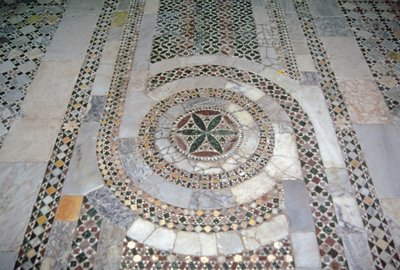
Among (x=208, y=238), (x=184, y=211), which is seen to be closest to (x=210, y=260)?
(x=208, y=238)

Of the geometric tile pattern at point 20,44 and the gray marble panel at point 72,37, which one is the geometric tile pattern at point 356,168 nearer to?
the gray marble panel at point 72,37

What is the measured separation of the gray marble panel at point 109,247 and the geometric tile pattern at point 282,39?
196cm

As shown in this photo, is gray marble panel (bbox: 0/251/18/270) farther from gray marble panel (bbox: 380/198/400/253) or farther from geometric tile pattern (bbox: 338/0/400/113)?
geometric tile pattern (bbox: 338/0/400/113)

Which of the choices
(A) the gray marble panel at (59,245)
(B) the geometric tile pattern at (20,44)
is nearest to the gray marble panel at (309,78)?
(A) the gray marble panel at (59,245)

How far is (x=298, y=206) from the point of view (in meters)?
2.66

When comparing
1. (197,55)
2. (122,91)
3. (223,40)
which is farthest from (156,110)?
(223,40)

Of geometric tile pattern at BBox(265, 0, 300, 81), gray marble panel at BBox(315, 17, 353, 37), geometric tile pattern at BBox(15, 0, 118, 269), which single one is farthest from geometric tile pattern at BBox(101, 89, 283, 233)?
gray marble panel at BBox(315, 17, 353, 37)

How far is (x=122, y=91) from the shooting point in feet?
11.3

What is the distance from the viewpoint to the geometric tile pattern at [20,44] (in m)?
3.40

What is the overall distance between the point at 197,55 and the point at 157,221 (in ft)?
5.69

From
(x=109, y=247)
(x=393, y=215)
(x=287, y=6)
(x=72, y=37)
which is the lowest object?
(x=393, y=215)

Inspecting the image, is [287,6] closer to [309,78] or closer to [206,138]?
A: [309,78]

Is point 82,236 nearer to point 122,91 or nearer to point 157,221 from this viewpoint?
point 157,221

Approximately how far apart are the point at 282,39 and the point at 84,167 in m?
2.19
